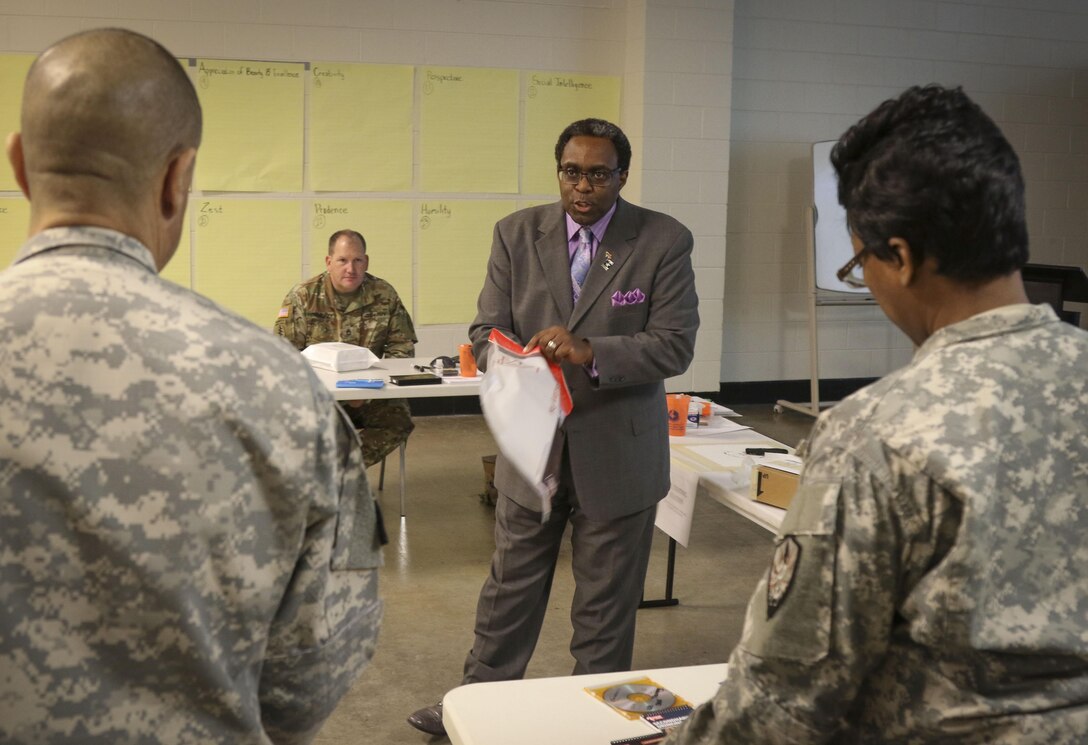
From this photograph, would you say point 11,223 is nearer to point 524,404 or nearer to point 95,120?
point 524,404

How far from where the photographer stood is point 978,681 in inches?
43.8

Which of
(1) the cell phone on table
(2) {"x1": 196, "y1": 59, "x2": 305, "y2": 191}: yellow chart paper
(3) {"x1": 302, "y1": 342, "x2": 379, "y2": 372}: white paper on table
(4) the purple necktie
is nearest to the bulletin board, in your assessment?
(2) {"x1": 196, "y1": 59, "x2": 305, "y2": 191}: yellow chart paper

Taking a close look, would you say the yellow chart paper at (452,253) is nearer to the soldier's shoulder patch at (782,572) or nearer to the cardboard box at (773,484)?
the cardboard box at (773,484)

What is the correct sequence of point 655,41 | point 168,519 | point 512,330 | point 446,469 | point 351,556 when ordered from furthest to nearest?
point 655,41
point 446,469
point 512,330
point 351,556
point 168,519

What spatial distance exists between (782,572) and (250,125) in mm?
6033

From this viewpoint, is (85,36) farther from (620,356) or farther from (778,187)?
(778,187)

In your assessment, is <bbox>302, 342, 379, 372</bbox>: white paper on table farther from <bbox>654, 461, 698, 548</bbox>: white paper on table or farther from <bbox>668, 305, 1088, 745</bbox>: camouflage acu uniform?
<bbox>668, 305, 1088, 745</bbox>: camouflage acu uniform

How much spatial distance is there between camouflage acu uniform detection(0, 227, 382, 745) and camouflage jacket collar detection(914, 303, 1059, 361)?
0.67 meters

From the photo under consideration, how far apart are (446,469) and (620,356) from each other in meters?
3.50

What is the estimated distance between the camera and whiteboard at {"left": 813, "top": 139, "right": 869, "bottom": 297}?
7121mm

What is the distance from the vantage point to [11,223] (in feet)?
20.7

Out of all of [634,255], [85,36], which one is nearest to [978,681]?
[85,36]

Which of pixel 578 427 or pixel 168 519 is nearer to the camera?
pixel 168 519

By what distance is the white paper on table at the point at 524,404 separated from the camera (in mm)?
2393
